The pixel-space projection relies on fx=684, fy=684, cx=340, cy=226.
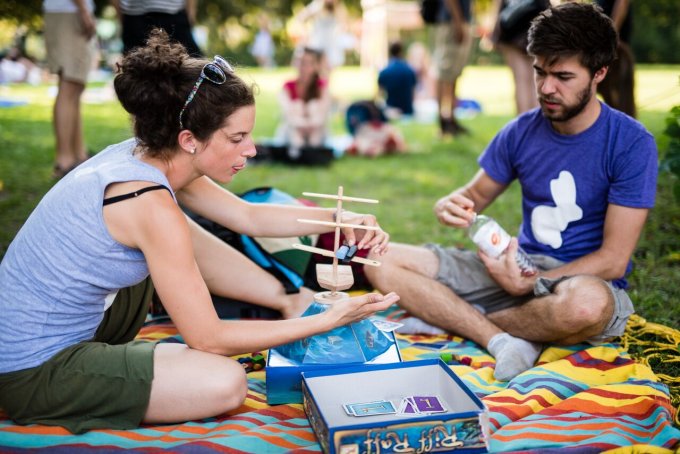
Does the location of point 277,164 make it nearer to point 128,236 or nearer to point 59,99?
point 59,99

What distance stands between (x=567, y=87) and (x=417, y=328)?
129cm

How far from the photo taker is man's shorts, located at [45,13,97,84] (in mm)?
5426

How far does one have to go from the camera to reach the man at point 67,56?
5.42m

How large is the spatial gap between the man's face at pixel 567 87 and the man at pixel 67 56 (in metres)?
3.83

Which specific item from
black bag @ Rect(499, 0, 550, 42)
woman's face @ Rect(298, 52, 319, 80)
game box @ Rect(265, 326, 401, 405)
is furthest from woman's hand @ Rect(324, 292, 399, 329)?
woman's face @ Rect(298, 52, 319, 80)

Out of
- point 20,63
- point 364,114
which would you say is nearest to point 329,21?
point 364,114

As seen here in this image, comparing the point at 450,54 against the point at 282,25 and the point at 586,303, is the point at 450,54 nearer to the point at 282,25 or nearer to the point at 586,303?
the point at 586,303

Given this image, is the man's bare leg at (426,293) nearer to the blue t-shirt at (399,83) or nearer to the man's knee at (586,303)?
the man's knee at (586,303)

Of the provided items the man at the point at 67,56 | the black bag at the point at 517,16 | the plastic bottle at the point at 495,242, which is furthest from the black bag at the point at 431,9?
the plastic bottle at the point at 495,242

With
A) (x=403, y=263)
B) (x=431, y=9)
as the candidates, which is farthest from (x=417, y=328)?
(x=431, y=9)

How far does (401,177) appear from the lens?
6703 mm

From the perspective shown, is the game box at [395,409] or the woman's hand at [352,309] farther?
the woman's hand at [352,309]

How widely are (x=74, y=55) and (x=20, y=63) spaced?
36.7 feet

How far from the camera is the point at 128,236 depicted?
7.16ft
